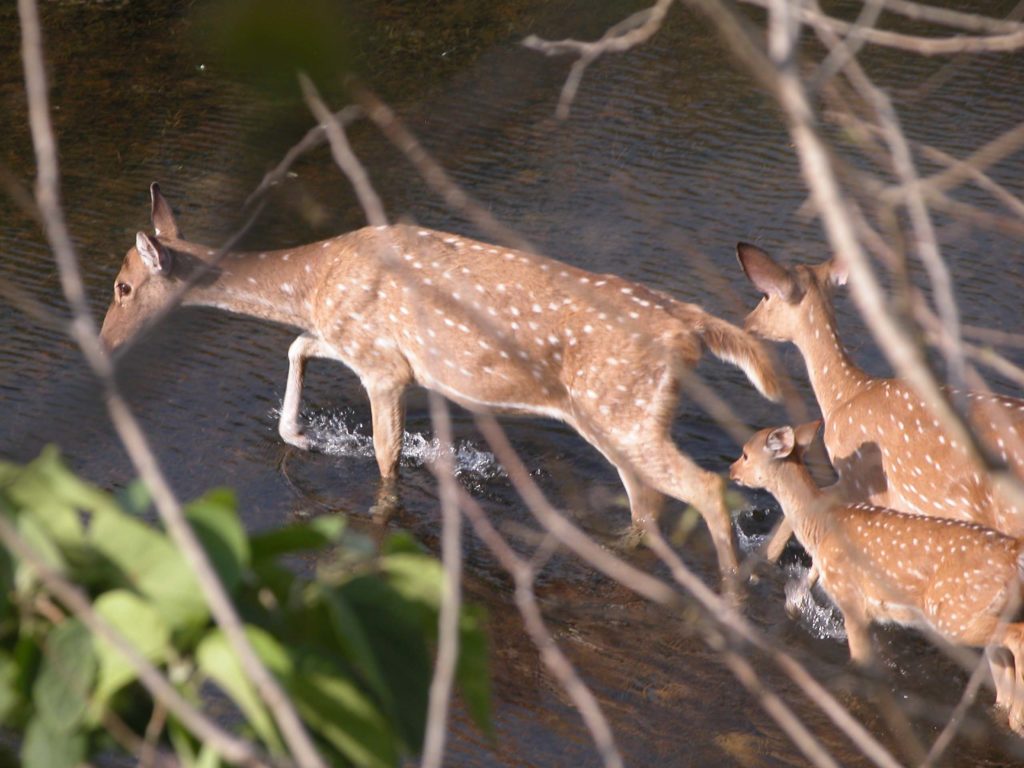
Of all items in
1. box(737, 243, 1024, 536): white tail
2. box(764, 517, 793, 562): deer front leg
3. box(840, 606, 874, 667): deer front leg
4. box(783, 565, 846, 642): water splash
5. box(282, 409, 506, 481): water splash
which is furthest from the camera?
box(282, 409, 506, 481): water splash

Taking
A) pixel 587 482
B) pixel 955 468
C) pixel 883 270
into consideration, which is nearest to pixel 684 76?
pixel 883 270

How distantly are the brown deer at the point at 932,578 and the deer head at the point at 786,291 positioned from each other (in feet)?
3.86

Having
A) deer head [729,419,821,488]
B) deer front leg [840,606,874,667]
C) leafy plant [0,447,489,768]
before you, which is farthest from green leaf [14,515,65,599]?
A: deer head [729,419,821,488]

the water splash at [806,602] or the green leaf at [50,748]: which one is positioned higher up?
the green leaf at [50,748]

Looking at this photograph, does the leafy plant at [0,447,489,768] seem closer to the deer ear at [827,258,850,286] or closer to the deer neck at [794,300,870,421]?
the deer neck at [794,300,870,421]

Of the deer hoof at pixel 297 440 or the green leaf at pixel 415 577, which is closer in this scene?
the green leaf at pixel 415 577

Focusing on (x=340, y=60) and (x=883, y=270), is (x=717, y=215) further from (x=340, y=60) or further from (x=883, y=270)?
(x=340, y=60)

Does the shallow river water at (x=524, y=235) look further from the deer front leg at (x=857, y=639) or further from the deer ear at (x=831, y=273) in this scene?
the deer ear at (x=831, y=273)

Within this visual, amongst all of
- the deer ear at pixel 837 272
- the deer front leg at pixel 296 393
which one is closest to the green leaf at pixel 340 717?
the deer ear at pixel 837 272

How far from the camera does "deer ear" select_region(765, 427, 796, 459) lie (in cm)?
542

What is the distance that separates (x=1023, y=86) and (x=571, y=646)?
6.86 m

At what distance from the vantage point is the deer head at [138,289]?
21.8 feet

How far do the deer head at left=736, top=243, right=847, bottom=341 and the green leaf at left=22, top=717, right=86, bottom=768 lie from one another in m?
5.00

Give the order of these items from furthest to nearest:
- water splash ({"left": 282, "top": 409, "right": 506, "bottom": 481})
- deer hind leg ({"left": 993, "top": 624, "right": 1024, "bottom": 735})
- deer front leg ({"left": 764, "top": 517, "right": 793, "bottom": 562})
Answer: water splash ({"left": 282, "top": 409, "right": 506, "bottom": 481}), deer front leg ({"left": 764, "top": 517, "right": 793, "bottom": 562}), deer hind leg ({"left": 993, "top": 624, "right": 1024, "bottom": 735})
